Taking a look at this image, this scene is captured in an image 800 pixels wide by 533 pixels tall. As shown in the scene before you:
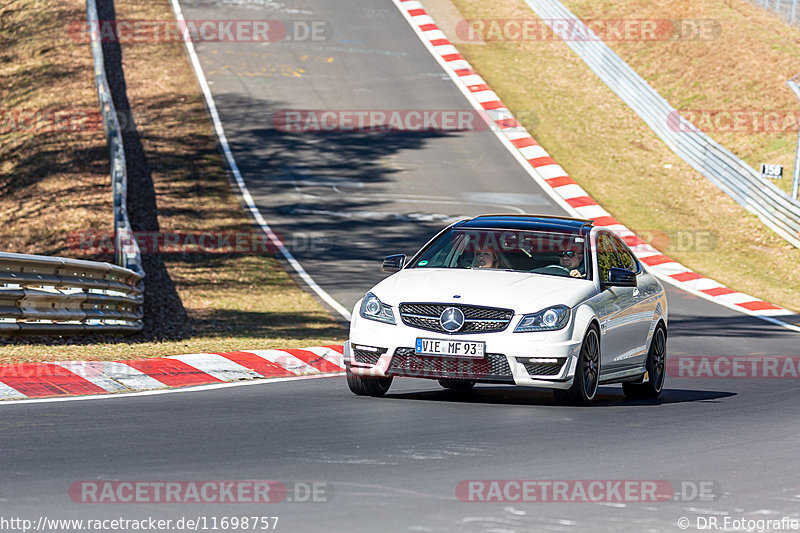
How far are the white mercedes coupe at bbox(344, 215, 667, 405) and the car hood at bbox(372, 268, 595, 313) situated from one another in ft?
0.04

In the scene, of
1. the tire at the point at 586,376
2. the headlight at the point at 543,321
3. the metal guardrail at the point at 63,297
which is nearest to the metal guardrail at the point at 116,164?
the metal guardrail at the point at 63,297

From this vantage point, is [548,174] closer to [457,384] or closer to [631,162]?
[631,162]

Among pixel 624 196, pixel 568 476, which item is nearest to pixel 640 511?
pixel 568 476

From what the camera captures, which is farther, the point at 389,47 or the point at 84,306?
the point at 389,47

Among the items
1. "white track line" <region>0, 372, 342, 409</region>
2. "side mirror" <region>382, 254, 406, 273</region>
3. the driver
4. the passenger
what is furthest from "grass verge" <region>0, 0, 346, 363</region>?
the driver

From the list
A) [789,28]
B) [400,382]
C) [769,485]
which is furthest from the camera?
[789,28]

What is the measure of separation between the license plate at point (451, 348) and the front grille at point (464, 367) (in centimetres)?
4

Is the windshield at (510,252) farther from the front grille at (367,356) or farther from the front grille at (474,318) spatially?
the front grille at (367,356)

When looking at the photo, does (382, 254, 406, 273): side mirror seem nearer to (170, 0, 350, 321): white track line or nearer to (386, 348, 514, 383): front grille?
(386, 348, 514, 383): front grille

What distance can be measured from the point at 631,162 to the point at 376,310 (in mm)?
23167

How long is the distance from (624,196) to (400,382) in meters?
18.6

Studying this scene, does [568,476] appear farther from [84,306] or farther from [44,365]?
[84,306]

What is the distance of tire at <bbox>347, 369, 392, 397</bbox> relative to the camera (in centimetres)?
1084

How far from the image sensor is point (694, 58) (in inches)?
1559
